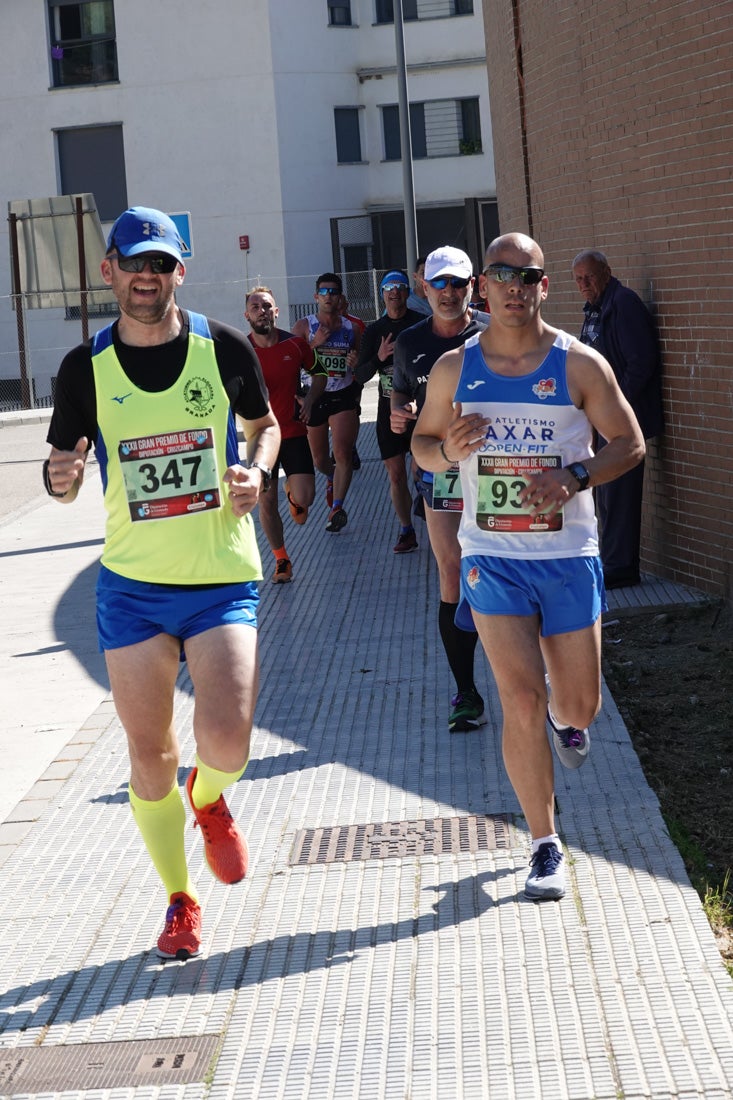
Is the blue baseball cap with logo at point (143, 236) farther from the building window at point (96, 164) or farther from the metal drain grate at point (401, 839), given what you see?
the building window at point (96, 164)

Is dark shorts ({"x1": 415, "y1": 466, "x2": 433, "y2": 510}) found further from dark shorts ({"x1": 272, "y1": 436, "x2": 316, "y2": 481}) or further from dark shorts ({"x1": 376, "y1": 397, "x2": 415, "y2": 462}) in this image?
dark shorts ({"x1": 376, "y1": 397, "x2": 415, "y2": 462})

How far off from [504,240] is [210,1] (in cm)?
3814

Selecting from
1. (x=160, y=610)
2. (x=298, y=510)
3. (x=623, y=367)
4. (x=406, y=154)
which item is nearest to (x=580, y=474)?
(x=160, y=610)

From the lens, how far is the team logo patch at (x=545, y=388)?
192 inches

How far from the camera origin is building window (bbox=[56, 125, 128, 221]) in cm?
4228

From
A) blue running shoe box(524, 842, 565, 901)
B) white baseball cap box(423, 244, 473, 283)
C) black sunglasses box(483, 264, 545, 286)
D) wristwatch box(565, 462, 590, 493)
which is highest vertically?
white baseball cap box(423, 244, 473, 283)

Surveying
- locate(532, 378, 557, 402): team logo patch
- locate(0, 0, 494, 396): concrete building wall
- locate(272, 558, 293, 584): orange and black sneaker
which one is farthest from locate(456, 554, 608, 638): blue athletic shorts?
locate(0, 0, 494, 396): concrete building wall

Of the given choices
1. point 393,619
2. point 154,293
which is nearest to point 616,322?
point 393,619

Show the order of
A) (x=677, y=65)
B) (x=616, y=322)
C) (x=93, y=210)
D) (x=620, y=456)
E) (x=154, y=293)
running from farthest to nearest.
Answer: (x=93, y=210), (x=616, y=322), (x=677, y=65), (x=620, y=456), (x=154, y=293)

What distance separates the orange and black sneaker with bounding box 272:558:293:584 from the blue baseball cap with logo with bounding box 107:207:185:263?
21.2ft

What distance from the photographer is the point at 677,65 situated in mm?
8938

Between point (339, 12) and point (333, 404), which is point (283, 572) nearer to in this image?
point (333, 404)

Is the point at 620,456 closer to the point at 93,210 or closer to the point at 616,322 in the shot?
the point at 616,322

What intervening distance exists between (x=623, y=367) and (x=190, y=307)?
32.9m
